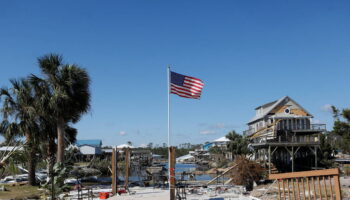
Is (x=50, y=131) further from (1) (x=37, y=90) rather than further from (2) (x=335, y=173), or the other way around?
(2) (x=335, y=173)

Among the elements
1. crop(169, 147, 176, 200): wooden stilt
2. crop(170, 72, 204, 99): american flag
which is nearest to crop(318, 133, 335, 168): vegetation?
crop(170, 72, 204, 99): american flag

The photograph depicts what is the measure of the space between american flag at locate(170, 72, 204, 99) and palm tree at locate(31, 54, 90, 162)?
10011mm

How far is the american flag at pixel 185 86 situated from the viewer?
14586 millimetres

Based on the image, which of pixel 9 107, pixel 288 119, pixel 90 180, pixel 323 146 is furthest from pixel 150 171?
pixel 323 146

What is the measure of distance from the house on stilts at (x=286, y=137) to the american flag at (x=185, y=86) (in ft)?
66.2

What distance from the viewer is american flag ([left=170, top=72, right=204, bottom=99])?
47.9ft

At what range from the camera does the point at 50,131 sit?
24109 millimetres

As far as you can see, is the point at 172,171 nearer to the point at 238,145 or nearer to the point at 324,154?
the point at 324,154

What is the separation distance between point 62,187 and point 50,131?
43.2 ft

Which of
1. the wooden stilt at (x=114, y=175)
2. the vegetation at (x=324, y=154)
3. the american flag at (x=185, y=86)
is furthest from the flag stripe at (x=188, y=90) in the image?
the vegetation at (x=324, y=154)

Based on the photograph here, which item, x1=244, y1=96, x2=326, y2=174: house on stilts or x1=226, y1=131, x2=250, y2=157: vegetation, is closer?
x1=244, y1=96, x2=326, y2=174: house on stilts

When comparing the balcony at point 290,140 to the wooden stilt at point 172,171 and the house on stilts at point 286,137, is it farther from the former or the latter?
the wooden stilt at point 172,171

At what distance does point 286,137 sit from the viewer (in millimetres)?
35250

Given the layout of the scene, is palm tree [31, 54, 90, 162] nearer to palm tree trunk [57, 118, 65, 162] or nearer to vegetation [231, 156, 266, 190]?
palm tree trunk [57, 118, 65, 162]
